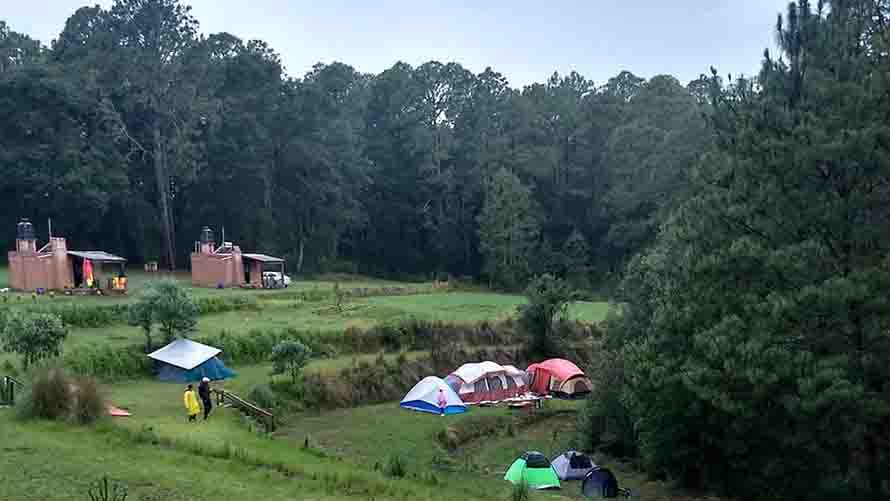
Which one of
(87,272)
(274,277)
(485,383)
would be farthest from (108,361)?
(274,277)

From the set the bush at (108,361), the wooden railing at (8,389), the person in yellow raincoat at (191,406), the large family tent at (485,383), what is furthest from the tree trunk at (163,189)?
the person in yellow raincoat at (191,406)

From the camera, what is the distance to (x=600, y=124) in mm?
62188

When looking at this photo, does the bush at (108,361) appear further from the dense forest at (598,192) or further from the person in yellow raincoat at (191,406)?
the dense forest at (598,192)

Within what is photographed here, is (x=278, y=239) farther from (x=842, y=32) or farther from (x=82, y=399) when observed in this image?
(x=842, y=32)

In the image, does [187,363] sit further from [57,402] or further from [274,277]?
[274,277]

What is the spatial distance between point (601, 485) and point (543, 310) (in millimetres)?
15929

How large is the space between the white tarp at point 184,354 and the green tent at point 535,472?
36.9 ft

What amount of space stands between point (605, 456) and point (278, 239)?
4029 centimetres

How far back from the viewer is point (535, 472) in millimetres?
18750

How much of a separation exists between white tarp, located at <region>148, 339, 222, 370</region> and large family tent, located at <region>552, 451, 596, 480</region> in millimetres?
11763

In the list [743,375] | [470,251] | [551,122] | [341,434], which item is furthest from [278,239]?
[743,375]

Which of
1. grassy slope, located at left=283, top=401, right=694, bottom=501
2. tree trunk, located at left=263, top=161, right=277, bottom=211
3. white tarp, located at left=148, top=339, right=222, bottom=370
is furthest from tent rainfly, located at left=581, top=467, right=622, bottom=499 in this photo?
tree trunk, located at left=263, top=161, right=277, bottom=211

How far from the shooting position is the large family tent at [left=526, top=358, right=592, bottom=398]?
3008 centimetres

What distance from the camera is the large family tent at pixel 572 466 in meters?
19.9
